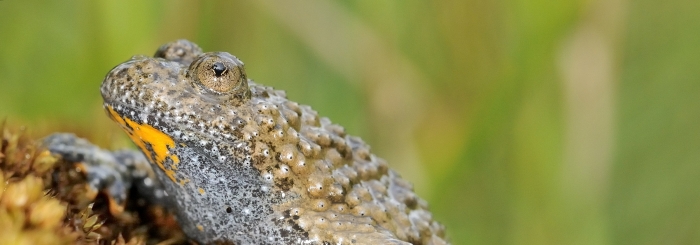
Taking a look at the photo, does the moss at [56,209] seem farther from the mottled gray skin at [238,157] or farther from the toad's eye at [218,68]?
the toad's eye at [218,68]

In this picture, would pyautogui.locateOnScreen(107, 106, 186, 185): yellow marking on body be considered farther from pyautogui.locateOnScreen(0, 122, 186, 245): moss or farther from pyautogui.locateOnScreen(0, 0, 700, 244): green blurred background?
pyautogui.locateOnScreen(0, 0, 700, 244): green blurred background

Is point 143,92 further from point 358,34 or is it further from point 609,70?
point 609,70

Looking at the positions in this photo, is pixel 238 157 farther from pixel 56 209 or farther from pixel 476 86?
pixel 476 86

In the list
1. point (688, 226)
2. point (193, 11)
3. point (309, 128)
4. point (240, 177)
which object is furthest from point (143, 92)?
point (688, 226)

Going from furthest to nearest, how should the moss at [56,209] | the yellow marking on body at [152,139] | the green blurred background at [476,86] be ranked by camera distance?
the green blurred background at [476,86] → the yellow marking on body at [152,139] → the moss at [56,209]

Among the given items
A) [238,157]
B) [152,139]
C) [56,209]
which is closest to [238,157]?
[238,157]

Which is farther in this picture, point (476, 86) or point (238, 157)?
point (476, 86)

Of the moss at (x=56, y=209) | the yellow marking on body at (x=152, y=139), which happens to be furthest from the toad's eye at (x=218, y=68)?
the moss at (x=56, y=209)
